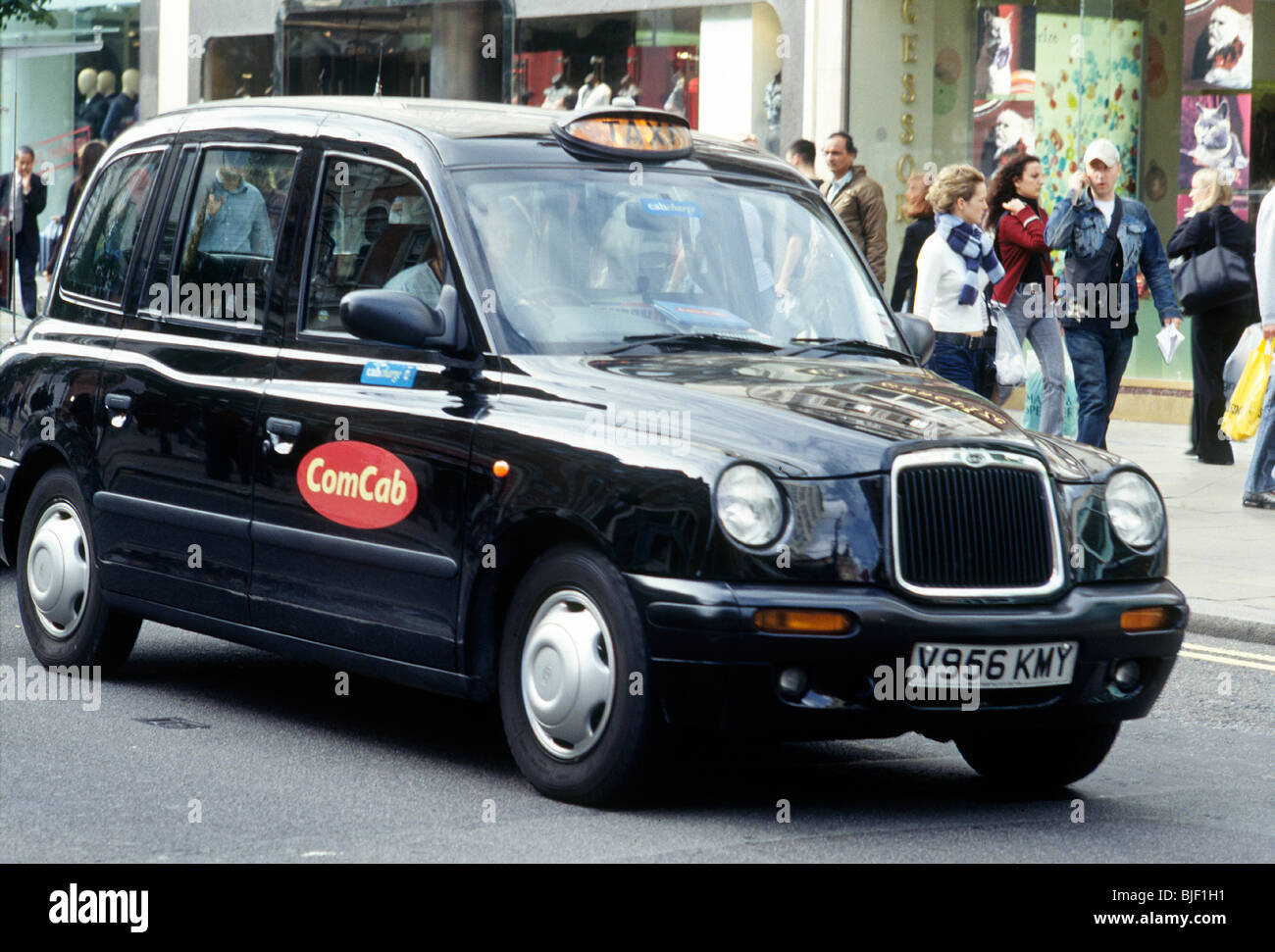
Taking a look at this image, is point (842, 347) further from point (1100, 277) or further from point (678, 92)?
point (678, 92)

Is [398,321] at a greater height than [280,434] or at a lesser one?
greater

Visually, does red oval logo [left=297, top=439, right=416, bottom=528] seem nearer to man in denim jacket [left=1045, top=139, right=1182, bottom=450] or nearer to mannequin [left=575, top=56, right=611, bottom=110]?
man in denim jacket [left=1045, top=139, right=1182, bottom=450]

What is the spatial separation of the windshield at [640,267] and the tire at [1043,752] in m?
1.29

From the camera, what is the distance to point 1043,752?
627cm

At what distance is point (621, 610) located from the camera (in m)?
5.52

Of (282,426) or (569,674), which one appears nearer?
(569,674)

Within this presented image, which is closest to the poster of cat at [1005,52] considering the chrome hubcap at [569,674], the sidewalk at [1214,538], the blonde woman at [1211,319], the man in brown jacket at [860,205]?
the sidewalk at [1214,538]

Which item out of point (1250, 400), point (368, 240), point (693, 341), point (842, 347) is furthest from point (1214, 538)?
point (368, 240)

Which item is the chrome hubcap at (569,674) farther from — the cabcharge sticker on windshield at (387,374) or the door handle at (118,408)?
the door handle at (118,408)

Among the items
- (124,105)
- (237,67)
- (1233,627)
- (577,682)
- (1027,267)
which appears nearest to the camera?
(577,682)

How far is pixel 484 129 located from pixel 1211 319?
9.39 metres

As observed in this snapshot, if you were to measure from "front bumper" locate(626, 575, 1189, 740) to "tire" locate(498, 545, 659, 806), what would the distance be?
0.29ft
